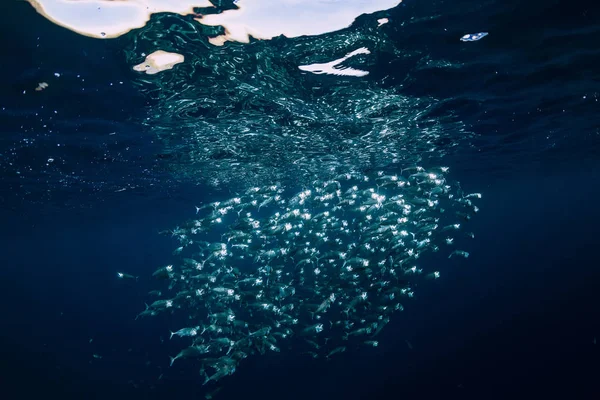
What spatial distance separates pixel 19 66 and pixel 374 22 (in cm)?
875

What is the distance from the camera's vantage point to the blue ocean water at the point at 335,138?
809cm

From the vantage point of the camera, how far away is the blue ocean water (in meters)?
8.09

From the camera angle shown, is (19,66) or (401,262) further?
(401,262)

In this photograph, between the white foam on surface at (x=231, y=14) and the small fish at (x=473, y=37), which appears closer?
the white foam on surface at (x=231, y=14)

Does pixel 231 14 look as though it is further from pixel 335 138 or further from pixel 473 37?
pixel 335 138

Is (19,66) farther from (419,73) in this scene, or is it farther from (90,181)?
(90,181)

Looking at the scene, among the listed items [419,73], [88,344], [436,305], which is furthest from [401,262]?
[88,344]

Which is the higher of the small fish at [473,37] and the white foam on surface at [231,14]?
the white foam on surface at [231,14]

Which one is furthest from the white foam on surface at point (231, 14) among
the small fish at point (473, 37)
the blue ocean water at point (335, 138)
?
the small fish at point (473, 37)

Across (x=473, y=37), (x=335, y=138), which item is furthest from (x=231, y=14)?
(x=335, y=138)

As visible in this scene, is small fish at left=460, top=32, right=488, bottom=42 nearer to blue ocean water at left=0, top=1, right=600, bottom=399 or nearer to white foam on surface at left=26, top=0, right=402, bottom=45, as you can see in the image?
blue ocean water at left=0, top=1, right=600, bottom=399

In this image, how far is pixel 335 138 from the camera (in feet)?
53.4

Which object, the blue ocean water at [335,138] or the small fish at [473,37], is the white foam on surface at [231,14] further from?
the small fish at [473,37]

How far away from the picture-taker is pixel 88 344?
101 feet
